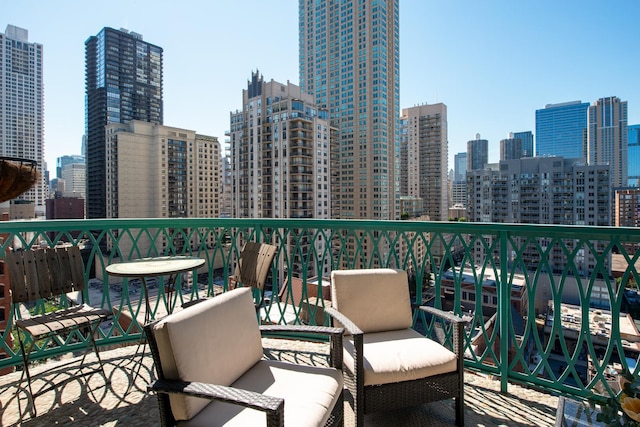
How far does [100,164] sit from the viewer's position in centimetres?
4950

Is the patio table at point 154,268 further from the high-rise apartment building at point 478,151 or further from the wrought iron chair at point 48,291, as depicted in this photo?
the high-rise apartment building at point 478,151

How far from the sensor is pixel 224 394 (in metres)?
1.31

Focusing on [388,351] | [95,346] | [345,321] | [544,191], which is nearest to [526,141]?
[544,191]

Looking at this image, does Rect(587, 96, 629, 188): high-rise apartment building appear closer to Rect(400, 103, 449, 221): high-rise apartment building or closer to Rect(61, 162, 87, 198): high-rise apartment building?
Rect(400, 103, 449, 221): high-rise apartment building

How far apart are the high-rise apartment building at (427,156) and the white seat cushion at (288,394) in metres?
63.1

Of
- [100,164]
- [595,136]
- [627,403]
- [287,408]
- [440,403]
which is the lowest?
[440,403]

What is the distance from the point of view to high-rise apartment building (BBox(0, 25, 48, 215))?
147 feet

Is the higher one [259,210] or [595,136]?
[595,136]

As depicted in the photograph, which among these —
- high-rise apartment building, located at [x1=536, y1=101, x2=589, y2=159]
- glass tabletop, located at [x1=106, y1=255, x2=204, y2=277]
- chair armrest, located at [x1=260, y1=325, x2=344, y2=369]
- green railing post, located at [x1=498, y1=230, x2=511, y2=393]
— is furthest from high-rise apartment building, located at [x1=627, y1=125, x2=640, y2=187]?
glass tabletop, located at [x1=106, y1=255, x2=204, y2=277]

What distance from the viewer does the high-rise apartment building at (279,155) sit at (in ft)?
125

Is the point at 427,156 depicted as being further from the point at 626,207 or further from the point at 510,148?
the point at 510,148

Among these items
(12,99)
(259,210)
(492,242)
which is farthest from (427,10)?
(12,99)

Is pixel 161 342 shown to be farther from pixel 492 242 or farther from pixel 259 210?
pixel 259 210

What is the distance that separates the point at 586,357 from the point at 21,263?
4361 mm
